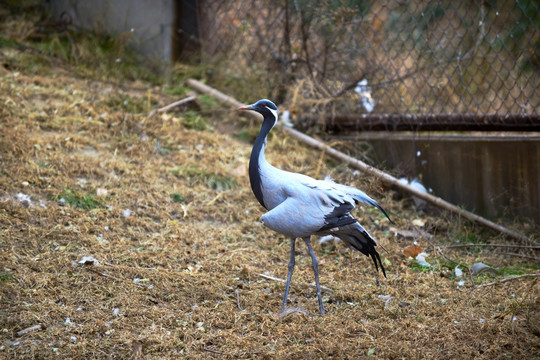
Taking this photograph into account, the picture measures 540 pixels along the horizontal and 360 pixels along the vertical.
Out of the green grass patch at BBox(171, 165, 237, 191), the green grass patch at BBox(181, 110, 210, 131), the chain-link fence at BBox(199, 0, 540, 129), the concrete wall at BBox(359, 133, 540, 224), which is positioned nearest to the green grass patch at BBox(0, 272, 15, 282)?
the green grass patch at BBox(171, 165, 237, 191)

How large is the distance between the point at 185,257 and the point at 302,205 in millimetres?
1201

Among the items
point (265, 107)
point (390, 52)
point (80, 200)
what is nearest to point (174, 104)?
point (80, 200)

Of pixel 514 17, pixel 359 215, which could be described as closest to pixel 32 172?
pixel 359 215

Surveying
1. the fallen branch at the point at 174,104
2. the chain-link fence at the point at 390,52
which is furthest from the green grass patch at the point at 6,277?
the chain-link fence at the point at 390,52

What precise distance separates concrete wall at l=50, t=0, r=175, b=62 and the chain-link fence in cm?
83

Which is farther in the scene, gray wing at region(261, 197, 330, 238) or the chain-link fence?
the chain-link fence

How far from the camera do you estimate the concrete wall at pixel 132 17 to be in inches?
287

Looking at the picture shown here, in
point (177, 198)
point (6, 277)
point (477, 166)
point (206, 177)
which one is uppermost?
point (477, 166)

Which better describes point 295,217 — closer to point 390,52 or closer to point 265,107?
point 265,107

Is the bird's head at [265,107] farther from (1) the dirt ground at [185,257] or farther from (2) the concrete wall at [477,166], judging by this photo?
(2) the concrete wall at [477,166]

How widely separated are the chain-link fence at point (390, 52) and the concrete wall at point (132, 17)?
0.83m

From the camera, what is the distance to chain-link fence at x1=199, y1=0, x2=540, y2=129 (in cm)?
531

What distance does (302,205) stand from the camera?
356cm

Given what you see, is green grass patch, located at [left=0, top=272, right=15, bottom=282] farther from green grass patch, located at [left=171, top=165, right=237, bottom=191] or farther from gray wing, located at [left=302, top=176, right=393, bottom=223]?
green grass patch, located at [left=171, top=165, right=237, bottom=191]
